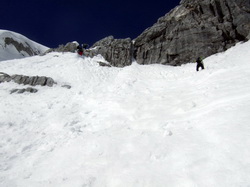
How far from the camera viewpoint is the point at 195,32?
2408cm

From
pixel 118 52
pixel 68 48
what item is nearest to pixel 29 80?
pixel 118 52

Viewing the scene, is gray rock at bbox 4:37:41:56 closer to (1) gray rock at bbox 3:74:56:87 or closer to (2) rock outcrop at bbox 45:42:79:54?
(2) rock outcrop at bbox 45:42:79:54

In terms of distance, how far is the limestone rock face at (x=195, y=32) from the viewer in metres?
22.1

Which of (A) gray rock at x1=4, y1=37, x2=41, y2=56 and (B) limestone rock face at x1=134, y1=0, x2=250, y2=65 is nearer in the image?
(B) limestone rock face at x1=134, y1=0, x2=250, y2=65

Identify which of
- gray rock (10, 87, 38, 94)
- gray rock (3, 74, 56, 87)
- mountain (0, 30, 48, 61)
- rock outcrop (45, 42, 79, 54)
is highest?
mountain (0, 30, 48, 61)

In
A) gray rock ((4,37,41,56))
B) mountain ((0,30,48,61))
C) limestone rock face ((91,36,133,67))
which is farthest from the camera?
gray rock ((4,37,41,56))

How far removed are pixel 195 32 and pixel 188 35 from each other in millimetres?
1005

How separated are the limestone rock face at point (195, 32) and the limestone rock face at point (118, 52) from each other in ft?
5.40

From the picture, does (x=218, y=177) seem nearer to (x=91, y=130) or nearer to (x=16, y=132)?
(x=91, y=130)

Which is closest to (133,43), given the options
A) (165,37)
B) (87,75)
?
(165,37)

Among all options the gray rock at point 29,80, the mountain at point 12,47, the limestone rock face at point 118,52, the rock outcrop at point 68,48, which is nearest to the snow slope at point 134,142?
the gray rock at point 29,80

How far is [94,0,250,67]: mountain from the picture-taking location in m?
22.2

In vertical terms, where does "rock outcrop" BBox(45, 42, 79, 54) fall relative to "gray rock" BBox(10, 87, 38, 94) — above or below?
above

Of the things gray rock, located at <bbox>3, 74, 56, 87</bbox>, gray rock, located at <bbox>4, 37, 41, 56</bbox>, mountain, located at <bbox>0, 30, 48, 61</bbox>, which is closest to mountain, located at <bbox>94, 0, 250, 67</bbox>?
gray rock, located at <bbox>3, 74, 56, 87</bbox>
